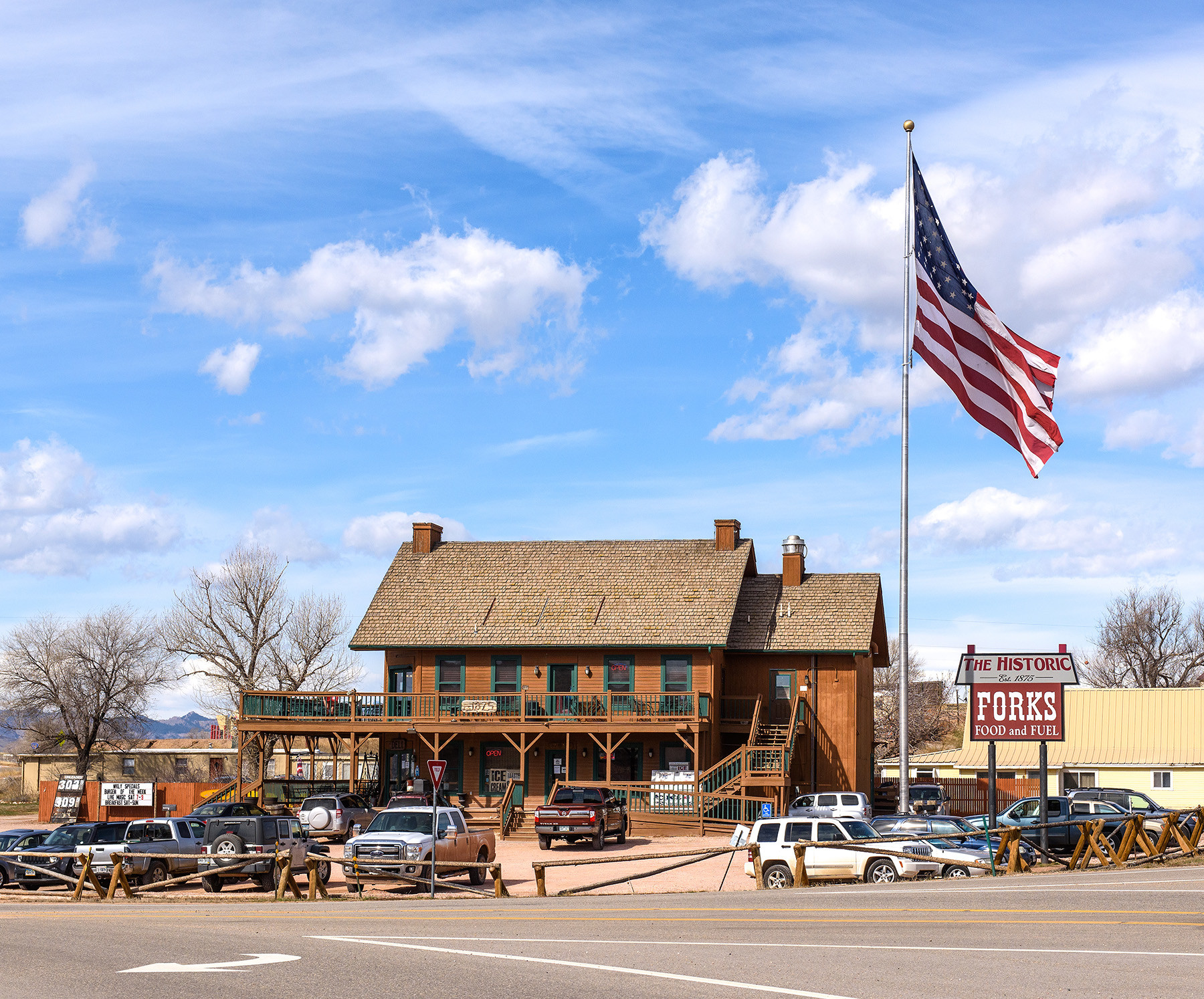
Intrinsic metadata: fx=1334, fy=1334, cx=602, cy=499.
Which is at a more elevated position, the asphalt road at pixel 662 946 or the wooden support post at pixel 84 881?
the asphalt road at pixel 662 946

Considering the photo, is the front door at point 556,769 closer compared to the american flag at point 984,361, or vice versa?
the american flag at point 984,361

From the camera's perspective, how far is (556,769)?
1823 inches

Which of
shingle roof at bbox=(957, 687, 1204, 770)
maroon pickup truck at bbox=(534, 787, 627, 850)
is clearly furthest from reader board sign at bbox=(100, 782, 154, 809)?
shingle roof at bbox=(957, 687, 1204, 770)

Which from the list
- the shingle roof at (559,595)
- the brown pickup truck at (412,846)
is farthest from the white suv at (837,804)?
the brown pickup truck at (412,846)

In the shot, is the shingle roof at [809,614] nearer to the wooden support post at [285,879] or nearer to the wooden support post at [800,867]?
the wooden support post at [800,867]

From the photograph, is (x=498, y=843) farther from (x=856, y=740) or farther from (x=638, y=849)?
(x=856, y=740)

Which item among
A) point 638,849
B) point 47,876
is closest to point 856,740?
point 638,849

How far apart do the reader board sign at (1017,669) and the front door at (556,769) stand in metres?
20.3

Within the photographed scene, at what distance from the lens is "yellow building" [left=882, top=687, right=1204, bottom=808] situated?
55.2m

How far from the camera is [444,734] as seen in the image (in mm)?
45812

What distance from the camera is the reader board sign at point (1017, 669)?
27953mm

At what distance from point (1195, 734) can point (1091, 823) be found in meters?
33.7

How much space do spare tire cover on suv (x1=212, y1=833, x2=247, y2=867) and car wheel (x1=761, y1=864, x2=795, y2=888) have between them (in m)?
11.0

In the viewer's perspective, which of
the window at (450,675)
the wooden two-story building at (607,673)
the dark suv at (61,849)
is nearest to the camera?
the dark suv at (61,849)
